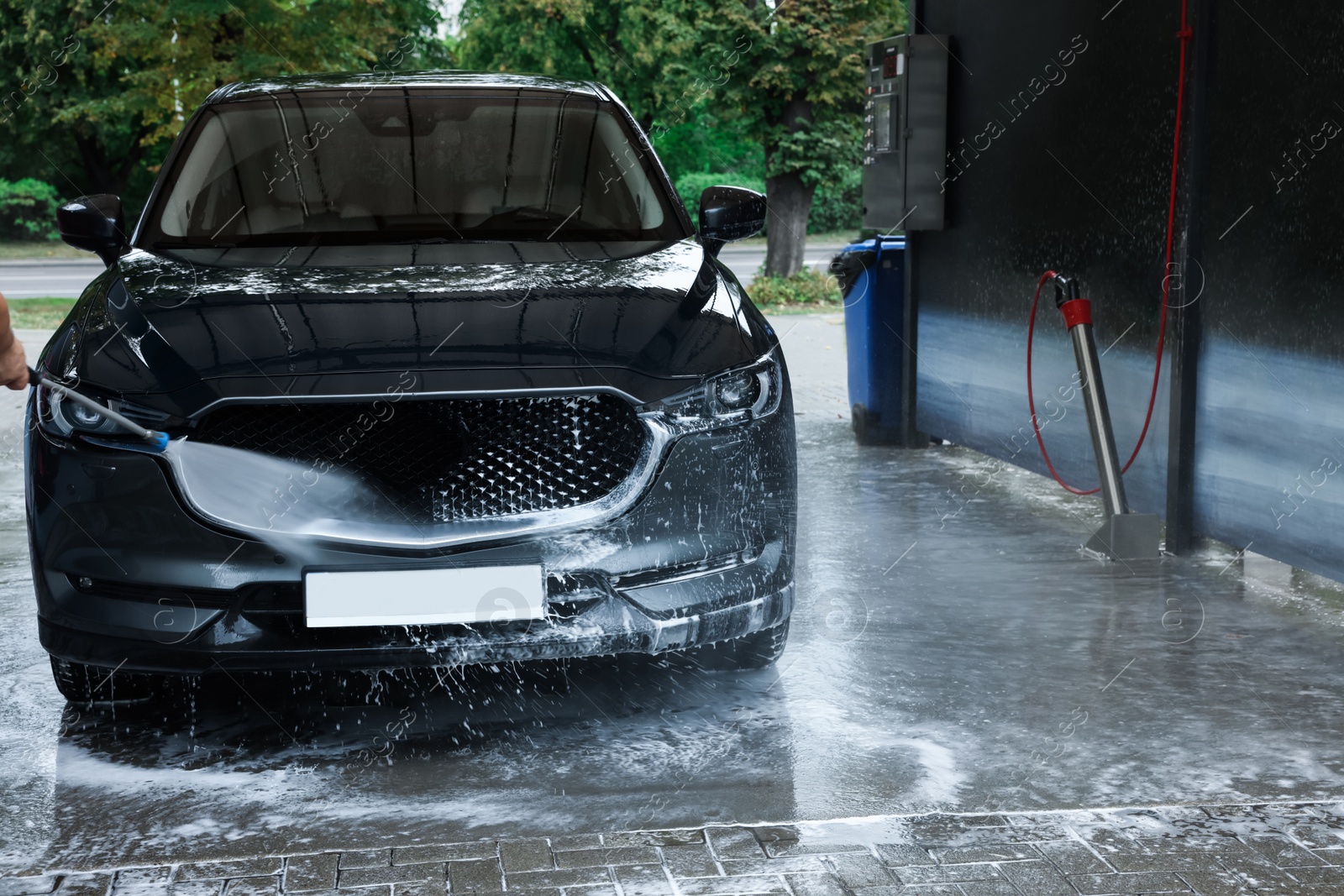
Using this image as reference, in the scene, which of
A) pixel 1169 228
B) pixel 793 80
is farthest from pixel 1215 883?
pixel 793 80

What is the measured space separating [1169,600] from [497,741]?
2705 millimetres

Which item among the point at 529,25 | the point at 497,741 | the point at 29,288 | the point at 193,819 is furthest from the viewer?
the point at 529,25

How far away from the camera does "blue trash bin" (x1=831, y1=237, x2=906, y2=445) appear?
888 cm

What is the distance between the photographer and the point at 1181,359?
605cm

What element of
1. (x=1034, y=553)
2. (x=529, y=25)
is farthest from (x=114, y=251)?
(x=529, y=25)

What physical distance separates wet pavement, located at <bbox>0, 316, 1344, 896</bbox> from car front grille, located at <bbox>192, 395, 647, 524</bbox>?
0.70 metres

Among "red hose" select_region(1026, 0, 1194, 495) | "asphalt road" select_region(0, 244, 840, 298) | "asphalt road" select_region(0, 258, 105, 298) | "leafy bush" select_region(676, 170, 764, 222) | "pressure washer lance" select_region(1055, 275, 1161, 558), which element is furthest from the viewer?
"leafy bush" select_region(676, 170, 764, 222)

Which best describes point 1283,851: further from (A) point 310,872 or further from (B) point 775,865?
(A) point 310,872

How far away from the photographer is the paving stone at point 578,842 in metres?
3.33

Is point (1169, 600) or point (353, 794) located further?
point (1169, 600)

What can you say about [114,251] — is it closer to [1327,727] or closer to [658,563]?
[658,563]

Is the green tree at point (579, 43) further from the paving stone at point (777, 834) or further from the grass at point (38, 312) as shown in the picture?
the paving stone at point (777, 834)

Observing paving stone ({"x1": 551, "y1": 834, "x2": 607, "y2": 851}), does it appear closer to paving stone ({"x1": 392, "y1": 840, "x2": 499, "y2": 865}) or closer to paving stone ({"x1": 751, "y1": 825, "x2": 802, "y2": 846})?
paving stone ({"x1": 392, "y1": 840, "x2": 499, "y2": 865})

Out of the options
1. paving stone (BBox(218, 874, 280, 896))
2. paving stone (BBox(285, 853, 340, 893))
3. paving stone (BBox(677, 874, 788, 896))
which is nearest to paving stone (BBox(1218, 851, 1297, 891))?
paving stone (BBox(677, 874, 788, 896))
